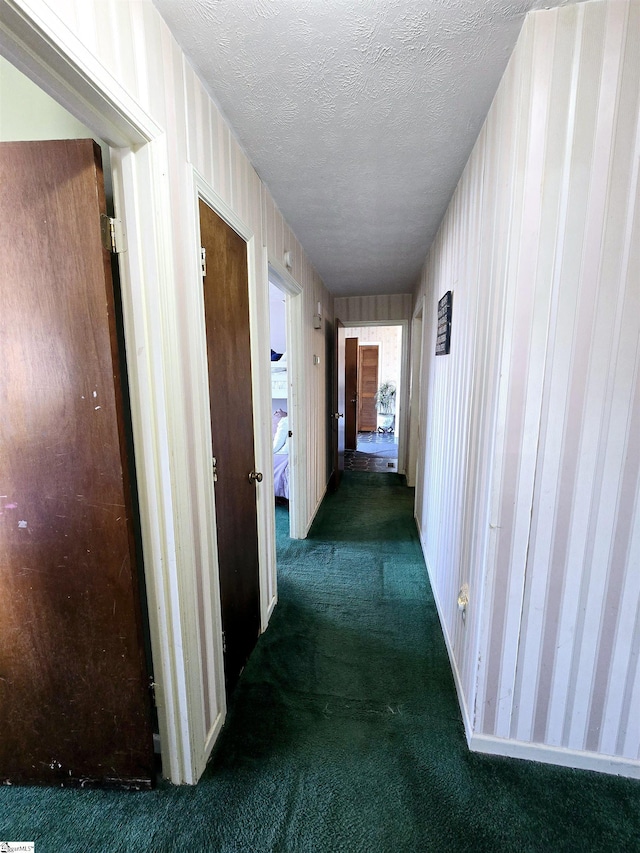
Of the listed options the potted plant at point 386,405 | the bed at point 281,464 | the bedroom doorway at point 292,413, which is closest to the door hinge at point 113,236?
the bedroom doorway at point 292,413

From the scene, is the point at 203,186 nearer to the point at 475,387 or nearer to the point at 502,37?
the point at 502,37

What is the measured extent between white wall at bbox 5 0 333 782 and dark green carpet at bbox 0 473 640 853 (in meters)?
0.15

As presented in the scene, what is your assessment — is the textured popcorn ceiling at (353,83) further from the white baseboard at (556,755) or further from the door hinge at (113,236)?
Answer: the white baseboard at (556,755)

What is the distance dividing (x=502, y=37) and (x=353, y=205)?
1.09 meters

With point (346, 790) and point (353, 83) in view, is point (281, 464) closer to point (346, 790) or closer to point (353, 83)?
point (346, 790)

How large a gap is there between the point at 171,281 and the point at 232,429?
2.17 ft

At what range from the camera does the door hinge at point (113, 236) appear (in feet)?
3.10

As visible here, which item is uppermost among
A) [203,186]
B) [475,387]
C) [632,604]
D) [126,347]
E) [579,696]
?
[203,186]

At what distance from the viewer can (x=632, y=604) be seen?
1.15 meters

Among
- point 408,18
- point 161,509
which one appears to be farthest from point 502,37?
point 161,509

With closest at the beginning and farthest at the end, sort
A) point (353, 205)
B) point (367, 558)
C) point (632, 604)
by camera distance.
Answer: point (632, 604) → point (353, 205) → point (367, 558)

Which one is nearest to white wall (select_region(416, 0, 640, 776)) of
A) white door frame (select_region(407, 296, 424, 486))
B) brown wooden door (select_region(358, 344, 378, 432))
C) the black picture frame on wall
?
the black picture frame on wall

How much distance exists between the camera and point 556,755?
1264mm

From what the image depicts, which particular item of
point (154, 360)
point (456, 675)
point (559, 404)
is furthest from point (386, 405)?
point (154, 360)
